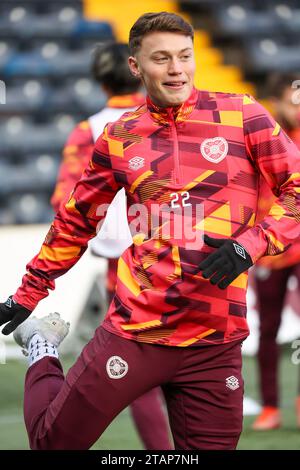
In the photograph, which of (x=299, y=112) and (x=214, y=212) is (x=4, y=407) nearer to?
(x=299, y=112)

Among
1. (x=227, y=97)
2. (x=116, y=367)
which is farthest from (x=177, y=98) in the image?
(x=116, y=367)

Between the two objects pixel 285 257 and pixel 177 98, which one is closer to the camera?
pixel 177 98

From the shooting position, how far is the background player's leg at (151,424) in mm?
4230

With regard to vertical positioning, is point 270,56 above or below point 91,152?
below

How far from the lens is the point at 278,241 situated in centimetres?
303

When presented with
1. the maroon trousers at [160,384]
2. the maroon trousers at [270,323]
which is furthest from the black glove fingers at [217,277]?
the maroon trousers at [270,323]

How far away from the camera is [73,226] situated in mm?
3377

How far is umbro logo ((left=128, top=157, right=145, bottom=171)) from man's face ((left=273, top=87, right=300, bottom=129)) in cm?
238

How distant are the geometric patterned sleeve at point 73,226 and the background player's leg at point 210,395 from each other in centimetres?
53

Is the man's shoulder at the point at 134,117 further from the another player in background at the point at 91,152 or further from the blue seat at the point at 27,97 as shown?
the blue seat at the point at 27,97

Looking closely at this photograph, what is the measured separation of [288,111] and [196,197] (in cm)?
244

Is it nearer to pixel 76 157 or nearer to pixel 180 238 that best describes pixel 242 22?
pixel 76 157

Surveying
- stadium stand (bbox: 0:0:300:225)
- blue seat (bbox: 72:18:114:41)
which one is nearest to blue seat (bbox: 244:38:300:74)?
stadium stand (bbox: 0:0:300:225)

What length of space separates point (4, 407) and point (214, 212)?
3.27 metres
